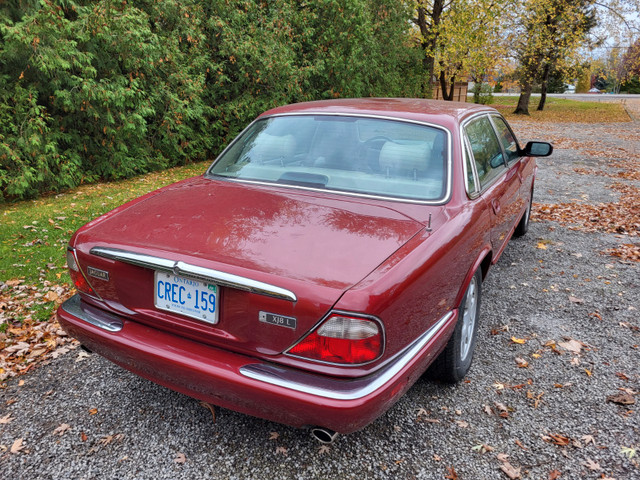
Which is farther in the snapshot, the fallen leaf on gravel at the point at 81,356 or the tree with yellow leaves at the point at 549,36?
the tree with yellow leaves at the point at 549,36

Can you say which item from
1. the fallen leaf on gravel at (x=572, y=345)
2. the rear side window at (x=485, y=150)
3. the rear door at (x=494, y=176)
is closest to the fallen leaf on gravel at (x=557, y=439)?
the fallen leaf on gravel at (x=572, y=345)

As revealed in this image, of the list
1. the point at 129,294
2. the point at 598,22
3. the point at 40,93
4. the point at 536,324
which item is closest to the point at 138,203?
the point at 129,294

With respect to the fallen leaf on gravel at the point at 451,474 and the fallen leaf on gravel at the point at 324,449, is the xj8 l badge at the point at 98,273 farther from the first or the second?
the fallen leaf on gravel at the point at 451,474

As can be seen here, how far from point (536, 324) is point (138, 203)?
309 cm

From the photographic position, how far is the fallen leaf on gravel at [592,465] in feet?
7.63

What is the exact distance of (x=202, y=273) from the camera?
1939mm

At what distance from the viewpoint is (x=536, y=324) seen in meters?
3.74

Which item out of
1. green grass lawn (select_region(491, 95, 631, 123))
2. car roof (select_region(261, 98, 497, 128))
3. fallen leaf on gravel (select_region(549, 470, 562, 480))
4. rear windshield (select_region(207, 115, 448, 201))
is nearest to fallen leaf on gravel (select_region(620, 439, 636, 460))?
fallen leaf on gravel (select_region(549, 470, 562, 480))

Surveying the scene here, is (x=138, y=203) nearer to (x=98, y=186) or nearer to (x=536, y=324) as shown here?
(x=536, y=324)

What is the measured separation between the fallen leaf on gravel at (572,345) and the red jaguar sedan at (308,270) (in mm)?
829

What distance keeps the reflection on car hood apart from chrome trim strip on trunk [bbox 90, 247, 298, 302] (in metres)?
0.06

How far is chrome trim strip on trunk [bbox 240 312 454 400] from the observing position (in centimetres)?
183

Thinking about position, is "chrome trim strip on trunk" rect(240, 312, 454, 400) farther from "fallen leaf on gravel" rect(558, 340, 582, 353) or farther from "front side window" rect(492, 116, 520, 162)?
"front side window" rect(492, 116, 520, 162)

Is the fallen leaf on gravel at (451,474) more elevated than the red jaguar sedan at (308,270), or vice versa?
the red jaguar sedan at (308,270)
